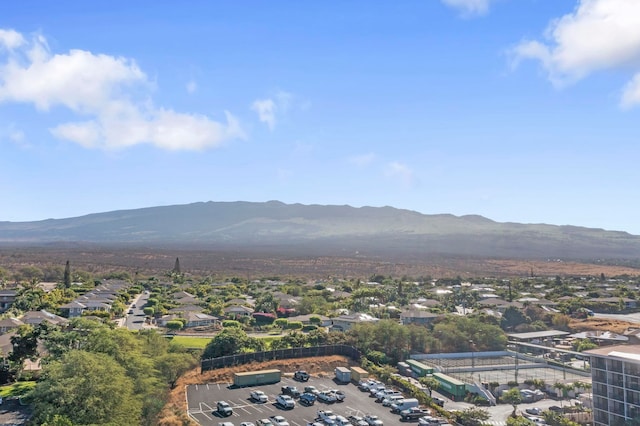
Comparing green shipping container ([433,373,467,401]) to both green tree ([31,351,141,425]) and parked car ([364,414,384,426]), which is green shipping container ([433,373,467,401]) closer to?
parked car ([364,414,384,426])

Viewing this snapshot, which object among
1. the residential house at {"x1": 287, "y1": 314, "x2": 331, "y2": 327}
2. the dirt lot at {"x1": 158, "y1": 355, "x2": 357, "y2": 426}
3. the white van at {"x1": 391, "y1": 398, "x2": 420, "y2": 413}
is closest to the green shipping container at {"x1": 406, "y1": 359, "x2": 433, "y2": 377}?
the dirt lot at {"x1": 158, "y1": 355, "x2": 357, "y2": 426}

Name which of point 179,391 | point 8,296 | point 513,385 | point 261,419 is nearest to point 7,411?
point 179,391

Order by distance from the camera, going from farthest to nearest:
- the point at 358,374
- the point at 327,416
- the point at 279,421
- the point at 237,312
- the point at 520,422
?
the point at 237,312
the point at 358,374
the point at 327,416
the point at 279,421
the point at 520,422

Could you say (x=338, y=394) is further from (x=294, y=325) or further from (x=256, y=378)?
(x=294, y=325)

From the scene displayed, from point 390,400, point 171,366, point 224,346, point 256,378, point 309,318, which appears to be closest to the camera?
point 390,400

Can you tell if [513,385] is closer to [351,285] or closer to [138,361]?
[138,361]

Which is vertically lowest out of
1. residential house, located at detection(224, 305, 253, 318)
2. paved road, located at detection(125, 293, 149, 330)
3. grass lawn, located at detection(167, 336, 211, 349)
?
grass lawn, located at detection(167, 336, 211, 349)

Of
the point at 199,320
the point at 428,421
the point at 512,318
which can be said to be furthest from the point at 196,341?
the point at 512,318
